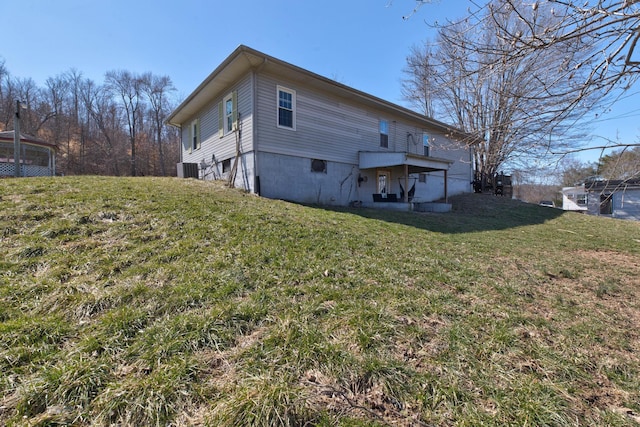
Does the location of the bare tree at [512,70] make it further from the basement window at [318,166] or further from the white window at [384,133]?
the white window at [384,133]

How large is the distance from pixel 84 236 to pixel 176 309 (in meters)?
2.47

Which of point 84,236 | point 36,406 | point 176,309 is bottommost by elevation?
point 36,406

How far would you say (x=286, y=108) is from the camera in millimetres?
9539

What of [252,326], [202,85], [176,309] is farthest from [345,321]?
[202,85]

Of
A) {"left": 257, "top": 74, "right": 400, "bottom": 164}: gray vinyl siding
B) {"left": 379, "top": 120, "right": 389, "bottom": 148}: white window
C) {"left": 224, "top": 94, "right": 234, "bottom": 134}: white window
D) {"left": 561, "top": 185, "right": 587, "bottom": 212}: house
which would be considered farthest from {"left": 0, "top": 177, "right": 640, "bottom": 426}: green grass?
{"left": 561, "top": 185, "right": 587, "bottom": 212}: house

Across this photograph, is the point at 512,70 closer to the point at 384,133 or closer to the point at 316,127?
the point at 316,127

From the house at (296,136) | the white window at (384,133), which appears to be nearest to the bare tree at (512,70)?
the house at (296,136)

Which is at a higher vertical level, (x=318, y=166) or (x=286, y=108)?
(x=286, y=108)

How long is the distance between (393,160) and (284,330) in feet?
31.3

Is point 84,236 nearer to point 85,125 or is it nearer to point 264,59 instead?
point 264,59

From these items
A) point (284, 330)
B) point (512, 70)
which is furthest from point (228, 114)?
point (284, 330)

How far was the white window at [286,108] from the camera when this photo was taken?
939cm

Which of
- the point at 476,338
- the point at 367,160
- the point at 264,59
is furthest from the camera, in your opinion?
the point at 367,160

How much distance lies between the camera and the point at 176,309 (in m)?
2.48
